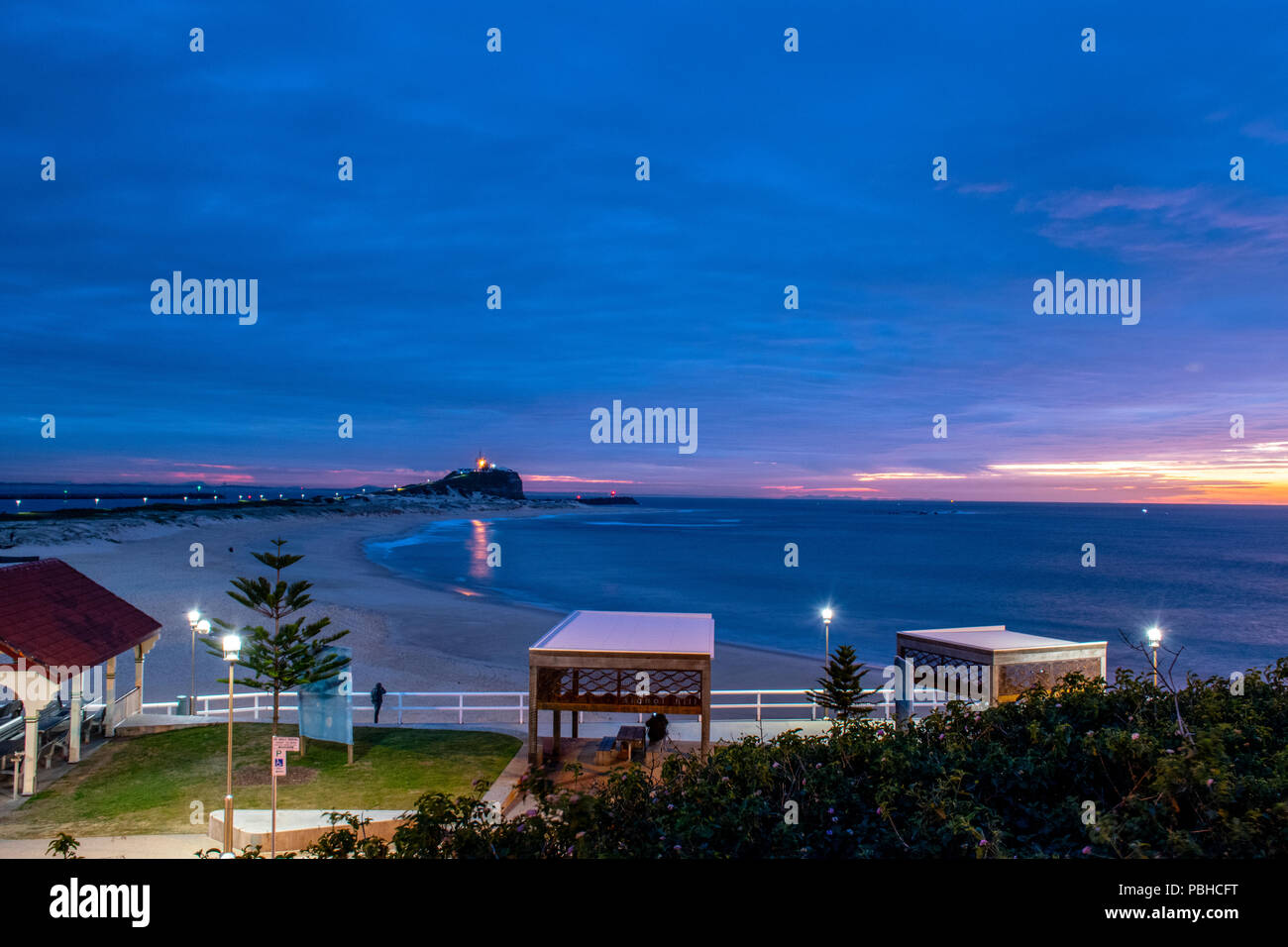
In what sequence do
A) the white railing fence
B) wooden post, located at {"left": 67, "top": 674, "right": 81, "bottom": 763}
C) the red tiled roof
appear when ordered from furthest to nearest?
1. the white railing fence
2. wooden post, located at {"left": 67, "top": 674, "right": 81, "bottom": 763}
3. the red tiled roof

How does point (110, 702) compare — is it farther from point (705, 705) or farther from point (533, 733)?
point (705, 705)

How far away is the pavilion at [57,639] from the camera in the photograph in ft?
38.6

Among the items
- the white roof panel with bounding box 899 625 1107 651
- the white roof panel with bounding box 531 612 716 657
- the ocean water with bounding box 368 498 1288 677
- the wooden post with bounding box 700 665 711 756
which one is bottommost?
the ocean water with bounding box 368 498 1288 677

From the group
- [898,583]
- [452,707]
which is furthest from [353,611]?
[898,583]

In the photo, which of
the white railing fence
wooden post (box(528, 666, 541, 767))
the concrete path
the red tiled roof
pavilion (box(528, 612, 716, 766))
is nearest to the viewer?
the concrete path

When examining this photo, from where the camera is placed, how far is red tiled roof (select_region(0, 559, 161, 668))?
12.1 metres

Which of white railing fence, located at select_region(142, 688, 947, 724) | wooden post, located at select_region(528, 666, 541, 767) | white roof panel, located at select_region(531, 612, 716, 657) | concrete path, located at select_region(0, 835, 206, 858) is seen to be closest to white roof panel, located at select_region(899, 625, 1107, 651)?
white railing fence, located at select_region(142, 688, 947, 724)

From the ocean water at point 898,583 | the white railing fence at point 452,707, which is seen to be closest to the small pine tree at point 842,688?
the white railing fence at point 452,707

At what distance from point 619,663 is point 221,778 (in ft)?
22.0

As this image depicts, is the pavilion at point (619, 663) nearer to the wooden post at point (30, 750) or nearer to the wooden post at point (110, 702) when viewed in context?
the wooden post at point (30, 750)

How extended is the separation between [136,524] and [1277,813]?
3616 inches

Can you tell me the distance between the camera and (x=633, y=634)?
1322 centimetres

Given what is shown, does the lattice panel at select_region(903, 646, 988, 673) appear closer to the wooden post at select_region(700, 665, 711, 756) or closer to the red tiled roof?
the wooden post at select_region(700, 665, 711, 756)
